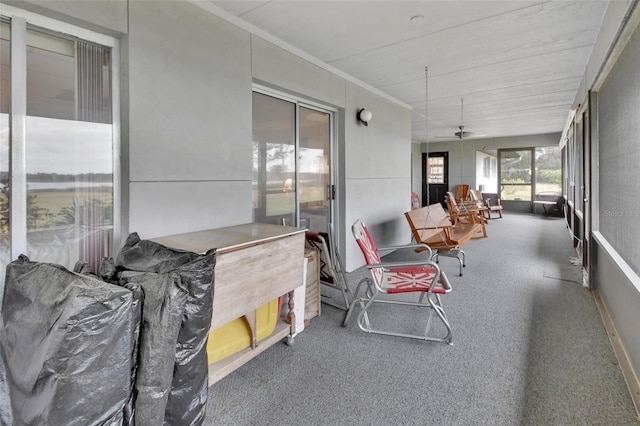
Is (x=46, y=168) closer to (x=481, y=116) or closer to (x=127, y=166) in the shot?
(x=127, y=166)

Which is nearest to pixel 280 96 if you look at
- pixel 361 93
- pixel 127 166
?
pixel 361 93

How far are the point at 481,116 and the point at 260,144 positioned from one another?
19.1ft

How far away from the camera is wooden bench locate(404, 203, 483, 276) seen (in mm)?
4312

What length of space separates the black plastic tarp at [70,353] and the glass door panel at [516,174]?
40.8 feet

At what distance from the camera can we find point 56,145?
1.99 m

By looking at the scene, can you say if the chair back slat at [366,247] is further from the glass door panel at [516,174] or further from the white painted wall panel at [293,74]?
the glass door panel at [516,174]

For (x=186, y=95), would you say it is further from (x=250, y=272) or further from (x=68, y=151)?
(x=250, y=272)

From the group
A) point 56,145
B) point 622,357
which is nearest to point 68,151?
point 56,145

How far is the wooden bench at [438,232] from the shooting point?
431cm

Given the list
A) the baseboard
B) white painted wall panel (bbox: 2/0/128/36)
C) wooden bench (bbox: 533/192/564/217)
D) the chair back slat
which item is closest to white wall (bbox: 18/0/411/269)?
white painted wall panel (bbox: 2/0/128/36)

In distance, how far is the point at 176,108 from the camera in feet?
8.03

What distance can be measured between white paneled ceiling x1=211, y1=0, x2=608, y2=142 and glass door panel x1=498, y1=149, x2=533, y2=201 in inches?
238

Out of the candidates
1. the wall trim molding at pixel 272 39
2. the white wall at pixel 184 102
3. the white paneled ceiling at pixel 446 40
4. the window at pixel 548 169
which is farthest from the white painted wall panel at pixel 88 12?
the window at pixel 548 169

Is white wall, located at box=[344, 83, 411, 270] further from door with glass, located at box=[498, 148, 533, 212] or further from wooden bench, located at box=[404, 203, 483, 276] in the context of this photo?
door with glass, located at box=[498, 148, 533, 212]
